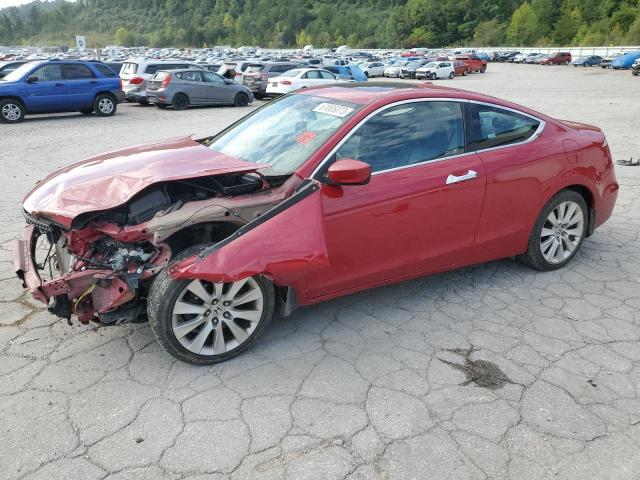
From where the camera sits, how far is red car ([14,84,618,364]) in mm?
3070

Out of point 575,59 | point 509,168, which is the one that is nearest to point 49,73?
point 509,168

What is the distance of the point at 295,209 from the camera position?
122 inches

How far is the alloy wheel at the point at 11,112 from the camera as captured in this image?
14070 millimetres

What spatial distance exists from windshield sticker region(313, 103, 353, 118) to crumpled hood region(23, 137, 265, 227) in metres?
0.74

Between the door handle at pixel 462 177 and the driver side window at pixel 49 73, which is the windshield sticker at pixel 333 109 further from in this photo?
the driver side window at pixel 49 73

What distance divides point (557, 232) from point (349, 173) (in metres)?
2.31

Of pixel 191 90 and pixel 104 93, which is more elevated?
pixel 104 93

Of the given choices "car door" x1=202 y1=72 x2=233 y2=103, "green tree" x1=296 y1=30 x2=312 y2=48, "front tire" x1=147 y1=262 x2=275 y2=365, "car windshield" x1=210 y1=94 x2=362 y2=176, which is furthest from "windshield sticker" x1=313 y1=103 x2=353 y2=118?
"green tree" x1=296 y1=30 x2=312 y2=48

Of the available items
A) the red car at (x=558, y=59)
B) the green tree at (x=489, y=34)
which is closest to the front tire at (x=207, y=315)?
the red car at (x=558, y=59)

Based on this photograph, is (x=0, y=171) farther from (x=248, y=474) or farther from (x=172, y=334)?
(x=248, y=474)

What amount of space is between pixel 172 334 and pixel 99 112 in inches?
572

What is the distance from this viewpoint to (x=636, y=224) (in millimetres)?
5898

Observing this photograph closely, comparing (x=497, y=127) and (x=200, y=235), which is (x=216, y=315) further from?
(x=497, y=127)

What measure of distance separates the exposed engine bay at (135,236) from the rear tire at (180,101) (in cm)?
1519
